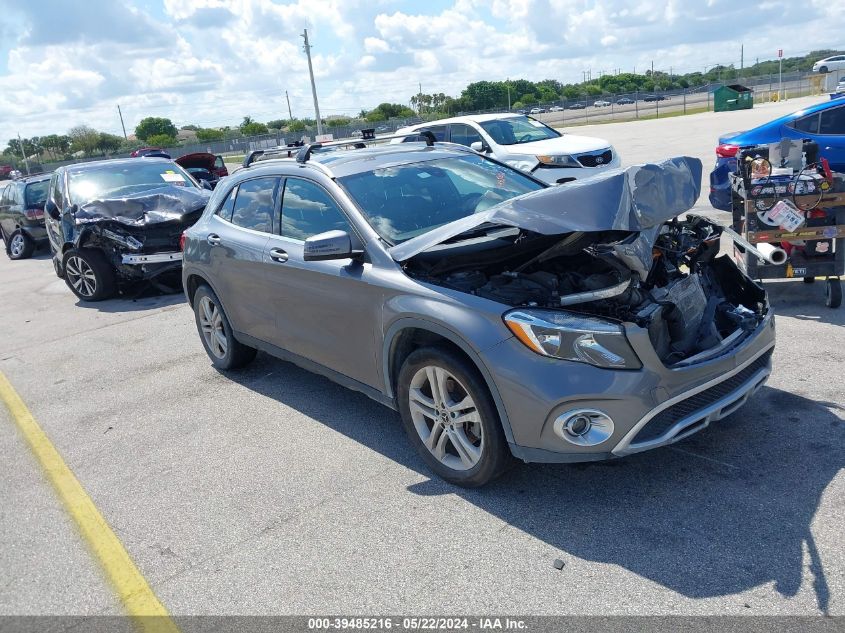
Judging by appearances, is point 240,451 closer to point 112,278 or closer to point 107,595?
point 107,595

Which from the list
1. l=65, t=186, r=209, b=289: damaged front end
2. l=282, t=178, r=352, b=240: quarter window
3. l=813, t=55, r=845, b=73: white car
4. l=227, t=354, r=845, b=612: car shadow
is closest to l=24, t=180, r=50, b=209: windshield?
l=65, t=186, r=209, b=289: damaged front end

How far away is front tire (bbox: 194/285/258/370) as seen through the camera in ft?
19.8

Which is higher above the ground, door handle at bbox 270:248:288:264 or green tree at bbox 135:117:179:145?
green tree at bbox 135:117:179:145

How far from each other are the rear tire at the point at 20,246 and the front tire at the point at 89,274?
718 centimetres

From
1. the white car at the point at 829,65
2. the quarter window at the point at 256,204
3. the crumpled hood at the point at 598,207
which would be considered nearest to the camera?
the crumpled hood at the point at 598,207

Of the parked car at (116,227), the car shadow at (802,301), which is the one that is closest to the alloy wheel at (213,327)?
the parked car at (116,227)

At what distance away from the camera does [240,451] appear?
4773 millimetres

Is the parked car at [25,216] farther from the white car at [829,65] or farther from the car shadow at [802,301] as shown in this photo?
the white car at [829,65]

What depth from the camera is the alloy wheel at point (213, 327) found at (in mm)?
6152

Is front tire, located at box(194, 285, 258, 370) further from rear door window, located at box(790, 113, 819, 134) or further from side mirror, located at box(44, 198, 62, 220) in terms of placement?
rear door window, located at box(790, 113, 819, 134)

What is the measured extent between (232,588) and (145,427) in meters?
2.43

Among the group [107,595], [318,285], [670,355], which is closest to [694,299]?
[670,355]

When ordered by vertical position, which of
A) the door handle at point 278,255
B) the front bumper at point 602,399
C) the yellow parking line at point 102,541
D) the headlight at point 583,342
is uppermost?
the door handle at point 278,255

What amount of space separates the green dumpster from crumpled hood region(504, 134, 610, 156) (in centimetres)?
2955
